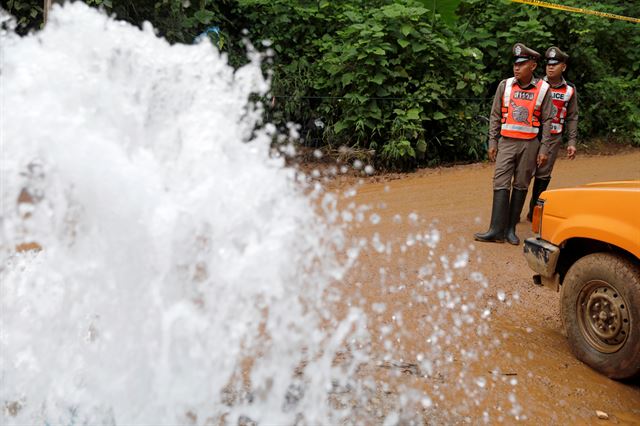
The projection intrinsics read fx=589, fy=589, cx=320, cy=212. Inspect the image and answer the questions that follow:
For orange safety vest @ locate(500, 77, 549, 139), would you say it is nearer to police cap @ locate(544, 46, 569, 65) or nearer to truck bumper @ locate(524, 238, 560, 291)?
police cap @ locate(544, 46, 569, 65)

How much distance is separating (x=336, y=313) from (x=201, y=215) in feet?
4.24

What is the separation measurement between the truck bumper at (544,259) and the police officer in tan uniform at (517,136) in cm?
206

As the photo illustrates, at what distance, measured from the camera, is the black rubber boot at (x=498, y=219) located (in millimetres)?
6406

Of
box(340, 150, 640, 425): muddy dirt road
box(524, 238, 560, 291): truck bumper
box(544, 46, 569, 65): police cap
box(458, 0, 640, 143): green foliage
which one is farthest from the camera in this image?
box(458, 0, 640, 143): green foliage

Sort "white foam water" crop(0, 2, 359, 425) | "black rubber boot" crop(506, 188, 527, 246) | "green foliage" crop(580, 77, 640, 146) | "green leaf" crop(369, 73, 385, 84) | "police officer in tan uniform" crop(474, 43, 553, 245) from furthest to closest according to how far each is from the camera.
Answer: "green foliage" crop(580, 77, 640, 146) → "green leaf" crop(369, 73, 385, 84) → "black rubber boot" crop(506, 188, 527, 246) → "police officer in tan uniform" crop(474, 43, 553, 245) → "white foam water" crop(0, 2, 359, 425)

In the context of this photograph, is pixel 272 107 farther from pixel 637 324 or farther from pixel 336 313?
pixel 637 324

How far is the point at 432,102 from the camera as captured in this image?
9.64 m

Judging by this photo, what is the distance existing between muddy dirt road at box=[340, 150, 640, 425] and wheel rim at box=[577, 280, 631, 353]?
0.22 m

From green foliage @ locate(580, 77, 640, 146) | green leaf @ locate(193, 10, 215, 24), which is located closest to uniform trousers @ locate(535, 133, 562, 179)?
green leaf @ locate(193, 10, 215, 24)

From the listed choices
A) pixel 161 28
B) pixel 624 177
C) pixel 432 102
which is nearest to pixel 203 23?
pixel 161 28

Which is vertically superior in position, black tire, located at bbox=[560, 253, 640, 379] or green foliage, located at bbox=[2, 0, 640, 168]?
green foliage, located at bbox=[2, 0, 640, 168]

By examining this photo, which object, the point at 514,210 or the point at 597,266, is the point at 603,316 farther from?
the point at 514,210

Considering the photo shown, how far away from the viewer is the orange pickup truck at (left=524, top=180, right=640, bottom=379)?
3.53 meters

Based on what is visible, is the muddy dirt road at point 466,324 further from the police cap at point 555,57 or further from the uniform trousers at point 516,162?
the police cap at point 555,57
